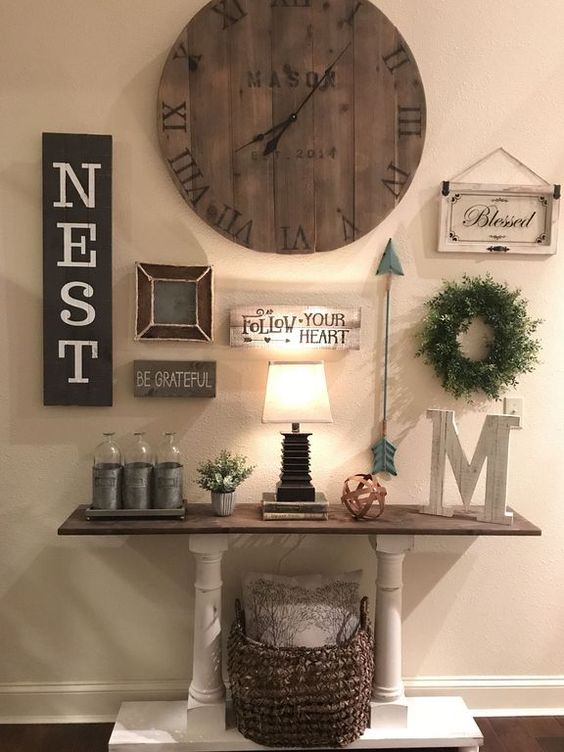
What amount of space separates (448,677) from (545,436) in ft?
3.07

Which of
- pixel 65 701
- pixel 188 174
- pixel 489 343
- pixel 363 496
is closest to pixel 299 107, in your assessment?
pixel 188 174

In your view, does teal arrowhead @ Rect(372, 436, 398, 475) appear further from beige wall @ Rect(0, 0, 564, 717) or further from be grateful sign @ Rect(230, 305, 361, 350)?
be grateful sign @ Rect(230, 305, 361, 350)

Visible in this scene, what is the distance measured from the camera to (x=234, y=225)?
2.35 meters

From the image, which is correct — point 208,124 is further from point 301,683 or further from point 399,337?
point 301,683

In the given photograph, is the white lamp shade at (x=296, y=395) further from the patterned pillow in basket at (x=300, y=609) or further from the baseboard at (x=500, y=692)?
the baseboard at (x=500, y=692)

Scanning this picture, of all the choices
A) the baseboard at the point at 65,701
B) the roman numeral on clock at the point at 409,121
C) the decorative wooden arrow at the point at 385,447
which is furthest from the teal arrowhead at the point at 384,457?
the baseboard at the point at 65,701

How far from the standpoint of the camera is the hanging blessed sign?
2.40m

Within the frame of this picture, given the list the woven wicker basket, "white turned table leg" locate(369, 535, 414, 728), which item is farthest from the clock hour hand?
the woven wicker basket

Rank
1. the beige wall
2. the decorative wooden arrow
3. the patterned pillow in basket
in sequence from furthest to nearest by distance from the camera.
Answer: the decorative wooden arrow, the beige wall, the patterned pillow in basket

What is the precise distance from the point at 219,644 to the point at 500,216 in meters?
1.71

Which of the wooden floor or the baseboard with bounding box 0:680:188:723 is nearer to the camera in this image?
the wooden floor

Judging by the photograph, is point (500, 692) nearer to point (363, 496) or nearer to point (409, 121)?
point (363, 496)

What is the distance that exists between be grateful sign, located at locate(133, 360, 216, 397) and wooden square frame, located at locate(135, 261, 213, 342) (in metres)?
0.09

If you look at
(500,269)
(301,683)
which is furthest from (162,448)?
(500,269)
